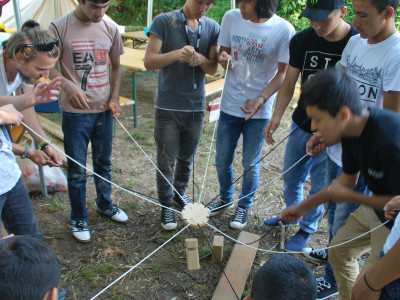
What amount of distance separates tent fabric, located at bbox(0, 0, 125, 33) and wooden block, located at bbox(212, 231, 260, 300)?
18.5 ft

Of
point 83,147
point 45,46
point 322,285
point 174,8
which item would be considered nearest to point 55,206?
point 83,147

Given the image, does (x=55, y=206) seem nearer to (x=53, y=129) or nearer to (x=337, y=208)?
(x=53, y=129)

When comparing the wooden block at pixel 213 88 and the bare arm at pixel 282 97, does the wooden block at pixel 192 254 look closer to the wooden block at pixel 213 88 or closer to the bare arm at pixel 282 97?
Answer: the bare arm at pixel 282 97

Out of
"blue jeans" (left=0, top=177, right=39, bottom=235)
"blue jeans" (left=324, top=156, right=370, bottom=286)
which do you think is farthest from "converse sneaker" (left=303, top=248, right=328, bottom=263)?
"blue jeans" (left=0, top=177, right=39, bottom=235)

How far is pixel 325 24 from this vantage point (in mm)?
2188

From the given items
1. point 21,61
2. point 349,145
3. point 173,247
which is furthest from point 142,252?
point 349,145

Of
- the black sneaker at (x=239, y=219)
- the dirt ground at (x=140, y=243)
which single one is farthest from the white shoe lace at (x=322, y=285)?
the black sneaker at (x=239, y=219)

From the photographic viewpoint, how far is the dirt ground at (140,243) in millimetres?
2457

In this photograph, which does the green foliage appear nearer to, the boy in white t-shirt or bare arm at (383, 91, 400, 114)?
the boy in white t-shirt

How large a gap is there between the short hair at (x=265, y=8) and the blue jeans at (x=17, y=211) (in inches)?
74.8

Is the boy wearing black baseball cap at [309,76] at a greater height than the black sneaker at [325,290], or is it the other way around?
the boy wearing black baseball cap at [309,76]

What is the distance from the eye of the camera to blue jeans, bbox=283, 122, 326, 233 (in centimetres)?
258

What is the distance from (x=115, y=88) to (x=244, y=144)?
114cm

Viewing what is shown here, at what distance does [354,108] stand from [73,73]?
1.89m
